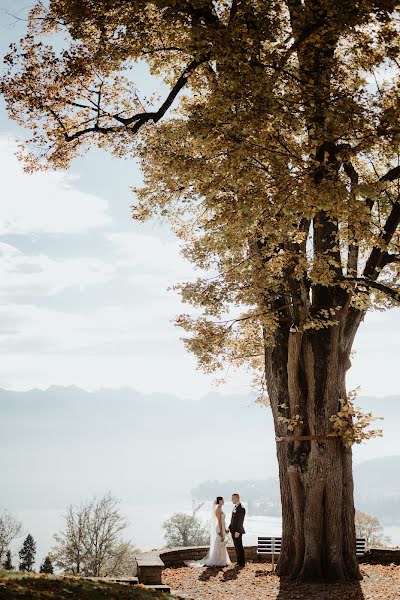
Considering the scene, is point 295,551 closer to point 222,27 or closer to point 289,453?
point 289,453

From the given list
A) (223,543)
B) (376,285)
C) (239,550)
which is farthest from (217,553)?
(376,285)

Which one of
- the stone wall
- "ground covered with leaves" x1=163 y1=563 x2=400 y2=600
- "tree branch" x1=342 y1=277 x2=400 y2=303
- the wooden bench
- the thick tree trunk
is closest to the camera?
"ground covered with leaves" x1=163 y1=563 x2=400 y2=600

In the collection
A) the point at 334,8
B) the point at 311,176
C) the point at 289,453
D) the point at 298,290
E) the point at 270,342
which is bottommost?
the point at 289,453

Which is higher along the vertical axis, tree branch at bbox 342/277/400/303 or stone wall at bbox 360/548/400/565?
tree branch at bbox 342/277/400/303

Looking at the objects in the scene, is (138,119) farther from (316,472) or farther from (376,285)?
(316,472)

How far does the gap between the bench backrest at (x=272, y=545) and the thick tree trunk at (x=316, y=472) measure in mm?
1743

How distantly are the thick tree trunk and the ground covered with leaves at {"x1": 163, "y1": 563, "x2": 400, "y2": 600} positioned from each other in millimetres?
480

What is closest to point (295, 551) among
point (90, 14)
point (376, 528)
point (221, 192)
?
point (221, 192)

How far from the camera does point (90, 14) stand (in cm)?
1230

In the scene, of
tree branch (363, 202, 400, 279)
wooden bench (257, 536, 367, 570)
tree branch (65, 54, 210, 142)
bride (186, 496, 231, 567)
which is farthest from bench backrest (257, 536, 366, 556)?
tree branch (65, 54, 210, 142)

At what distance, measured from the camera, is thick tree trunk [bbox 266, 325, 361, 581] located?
13203mm

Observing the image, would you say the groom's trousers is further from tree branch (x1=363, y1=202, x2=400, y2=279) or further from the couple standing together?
tree branch (x1=363, y1=202, x2=400, y2=279)

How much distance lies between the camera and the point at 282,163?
1112 cm

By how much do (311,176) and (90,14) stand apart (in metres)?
5.58
